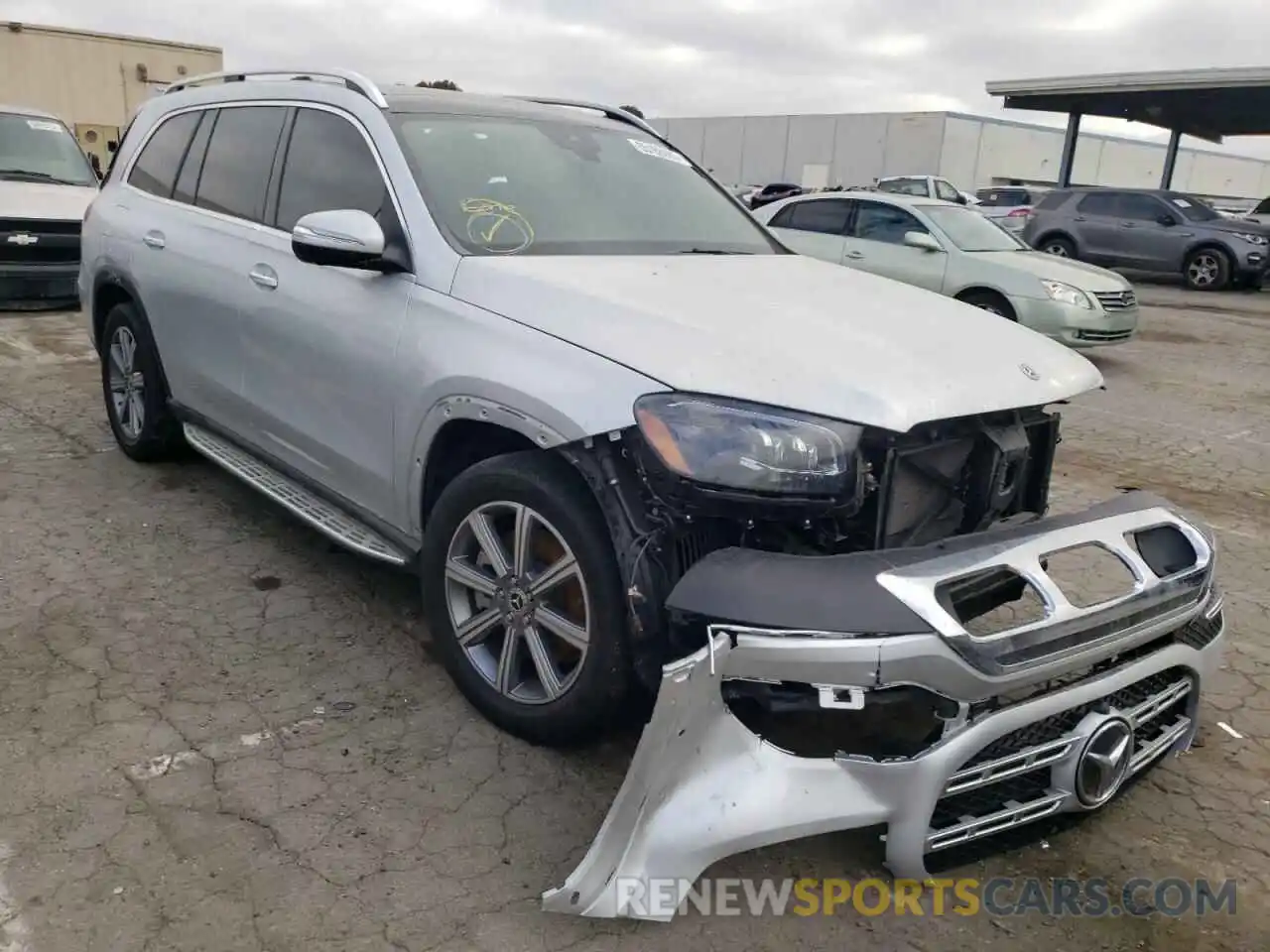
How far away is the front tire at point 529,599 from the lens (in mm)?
2572

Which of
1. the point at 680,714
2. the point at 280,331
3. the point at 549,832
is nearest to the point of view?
the point at 680,714

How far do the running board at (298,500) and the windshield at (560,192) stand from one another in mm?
1039

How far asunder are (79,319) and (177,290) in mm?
6477

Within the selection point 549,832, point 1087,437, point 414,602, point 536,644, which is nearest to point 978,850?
point 549,832

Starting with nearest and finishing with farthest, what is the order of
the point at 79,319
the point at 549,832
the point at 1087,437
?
the point at 549,832 → the point at 1087,437 → the point at 79,319

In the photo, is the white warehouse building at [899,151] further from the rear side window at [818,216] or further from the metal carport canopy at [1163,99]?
the rear side window at [818,216]

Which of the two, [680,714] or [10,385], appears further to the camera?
[10,385]

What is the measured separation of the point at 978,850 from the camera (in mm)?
2344

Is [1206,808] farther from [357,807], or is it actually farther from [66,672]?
[66,672]

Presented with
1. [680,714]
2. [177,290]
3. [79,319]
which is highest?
[177,290]

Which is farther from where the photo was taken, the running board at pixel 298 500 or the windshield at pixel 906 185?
the windshield at pixel 906 185

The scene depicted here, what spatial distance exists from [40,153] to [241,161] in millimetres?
8424

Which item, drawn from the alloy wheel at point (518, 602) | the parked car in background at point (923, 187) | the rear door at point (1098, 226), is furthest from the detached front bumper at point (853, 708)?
the parked car in background at point (923, 187)

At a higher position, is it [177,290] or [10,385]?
[177,290]
